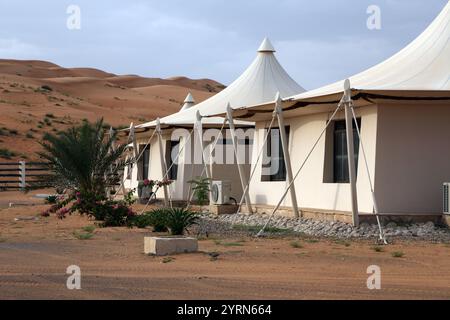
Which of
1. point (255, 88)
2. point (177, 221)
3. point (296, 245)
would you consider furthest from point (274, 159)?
point (296, 245)

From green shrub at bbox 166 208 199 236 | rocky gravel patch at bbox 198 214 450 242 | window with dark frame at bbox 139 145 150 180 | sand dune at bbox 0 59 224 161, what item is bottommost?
rocky gravel patch at bbox 198 214 450 242

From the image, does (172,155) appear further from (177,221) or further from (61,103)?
(61,103)

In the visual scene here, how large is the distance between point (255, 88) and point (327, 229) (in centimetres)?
1176

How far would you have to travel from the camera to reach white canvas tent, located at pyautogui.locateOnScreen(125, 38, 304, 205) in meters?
27.0

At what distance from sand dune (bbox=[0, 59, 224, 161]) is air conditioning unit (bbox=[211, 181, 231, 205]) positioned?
978 inches

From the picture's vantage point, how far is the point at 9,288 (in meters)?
9.98

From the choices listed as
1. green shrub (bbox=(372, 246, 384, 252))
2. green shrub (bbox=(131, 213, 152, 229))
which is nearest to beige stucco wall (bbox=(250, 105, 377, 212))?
green shrub (bbox=(372, 246, 384, 252))

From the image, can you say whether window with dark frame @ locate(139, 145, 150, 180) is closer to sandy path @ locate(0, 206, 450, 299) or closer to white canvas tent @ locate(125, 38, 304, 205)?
white canvas tent @ locate(125, 38, 304, 205)

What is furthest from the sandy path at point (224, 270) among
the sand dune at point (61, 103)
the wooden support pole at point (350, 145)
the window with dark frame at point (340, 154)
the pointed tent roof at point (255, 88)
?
the sand dune at point (61, 103)

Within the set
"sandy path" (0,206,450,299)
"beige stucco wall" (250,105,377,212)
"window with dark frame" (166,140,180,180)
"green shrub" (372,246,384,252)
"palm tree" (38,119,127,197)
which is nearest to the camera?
"sandy path" (0,206,450,299)

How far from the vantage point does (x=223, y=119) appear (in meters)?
27.4

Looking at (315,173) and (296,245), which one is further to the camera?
(315,173)

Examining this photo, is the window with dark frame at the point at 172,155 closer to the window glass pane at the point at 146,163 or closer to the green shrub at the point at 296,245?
the window glass pane at the point at 146,163

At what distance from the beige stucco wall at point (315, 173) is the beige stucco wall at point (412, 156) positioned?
27cm
